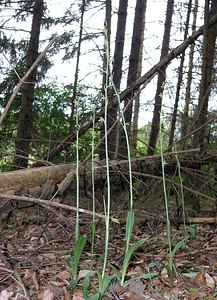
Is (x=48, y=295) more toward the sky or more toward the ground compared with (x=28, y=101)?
more toward the ground

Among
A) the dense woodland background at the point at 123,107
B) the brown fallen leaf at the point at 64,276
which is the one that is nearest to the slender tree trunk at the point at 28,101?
the dense woodland background at the point at 123,107

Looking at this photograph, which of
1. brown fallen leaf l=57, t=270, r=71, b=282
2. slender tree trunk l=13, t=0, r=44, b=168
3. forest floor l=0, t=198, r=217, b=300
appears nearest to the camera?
forest floor l=0, t=198, r=217, b=300

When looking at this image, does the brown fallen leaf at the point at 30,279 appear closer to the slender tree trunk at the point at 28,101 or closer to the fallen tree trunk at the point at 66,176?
the fallen tree trunk at the point at 66,176

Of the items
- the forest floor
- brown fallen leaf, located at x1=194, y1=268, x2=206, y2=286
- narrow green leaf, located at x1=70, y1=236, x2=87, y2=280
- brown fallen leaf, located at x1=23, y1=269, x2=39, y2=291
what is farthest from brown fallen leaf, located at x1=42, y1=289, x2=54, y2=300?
brown fallen leaf, located at x1=194, y1=268, x2=206, y2=286

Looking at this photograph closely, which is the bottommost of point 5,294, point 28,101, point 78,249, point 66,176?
point 5,294

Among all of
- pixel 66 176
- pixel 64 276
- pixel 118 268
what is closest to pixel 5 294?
pixel 64 276

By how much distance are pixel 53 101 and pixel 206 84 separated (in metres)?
6.70

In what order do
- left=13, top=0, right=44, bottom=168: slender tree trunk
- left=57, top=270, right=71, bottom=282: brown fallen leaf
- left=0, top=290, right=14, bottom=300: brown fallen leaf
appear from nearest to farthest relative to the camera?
1. left=0, top=290, right=14, bottom=300: brown fallen leaf
2. left=57, top=270, right=71, bottom=282: brown fallen leaf
3. left=13, top=0, right=44, bottom=168: slender tree trunk

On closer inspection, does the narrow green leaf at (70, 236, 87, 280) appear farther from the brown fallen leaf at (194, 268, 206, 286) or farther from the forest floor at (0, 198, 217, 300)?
the brown fallen leaf at (194, 268, 206, 286)

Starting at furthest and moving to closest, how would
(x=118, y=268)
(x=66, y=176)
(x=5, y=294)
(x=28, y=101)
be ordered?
1. (x=28, y=101)
2. (x=66, y=176)
3. (x=118, y=268)
4. (x=5, y=294)

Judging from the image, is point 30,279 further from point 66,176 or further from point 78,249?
point 66,176

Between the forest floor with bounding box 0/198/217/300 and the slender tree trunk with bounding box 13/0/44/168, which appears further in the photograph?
the slender tree trunk with bounding box 13/0/44/168

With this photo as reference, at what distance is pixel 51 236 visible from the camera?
3799 millimetres

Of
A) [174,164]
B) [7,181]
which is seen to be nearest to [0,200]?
[7,181]
